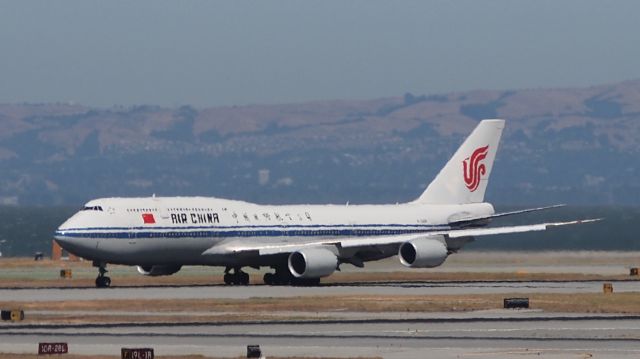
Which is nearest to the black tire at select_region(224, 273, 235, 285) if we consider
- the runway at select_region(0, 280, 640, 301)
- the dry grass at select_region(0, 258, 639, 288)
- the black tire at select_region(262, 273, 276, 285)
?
the dry grass at select_region(0, 258, 639, 288)

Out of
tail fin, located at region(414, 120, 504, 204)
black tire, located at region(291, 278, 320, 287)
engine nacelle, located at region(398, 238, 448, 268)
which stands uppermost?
tail fin, located at region(414, 120, 504, 204)

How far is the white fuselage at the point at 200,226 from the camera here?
81312 mm

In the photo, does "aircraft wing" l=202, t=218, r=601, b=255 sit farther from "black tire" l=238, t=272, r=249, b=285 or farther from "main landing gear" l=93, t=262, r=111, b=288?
"main landing gear" l=93, t=262, r=111, b=288

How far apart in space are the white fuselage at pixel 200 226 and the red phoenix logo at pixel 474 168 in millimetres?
3207

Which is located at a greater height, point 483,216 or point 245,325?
point 483,216

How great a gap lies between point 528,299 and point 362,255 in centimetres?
2045

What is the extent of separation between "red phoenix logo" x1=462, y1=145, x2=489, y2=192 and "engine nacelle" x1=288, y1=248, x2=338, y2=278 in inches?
517

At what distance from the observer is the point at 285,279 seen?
86.9m

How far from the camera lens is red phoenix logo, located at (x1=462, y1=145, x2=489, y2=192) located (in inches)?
3750

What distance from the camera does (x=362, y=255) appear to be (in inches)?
3445

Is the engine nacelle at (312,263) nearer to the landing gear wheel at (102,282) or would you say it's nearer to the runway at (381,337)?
the landing gear wheel at (102,282)

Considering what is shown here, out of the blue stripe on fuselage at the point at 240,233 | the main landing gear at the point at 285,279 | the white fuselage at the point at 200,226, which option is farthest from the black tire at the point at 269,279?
the blue stripe on fuselage at the point at 240,233

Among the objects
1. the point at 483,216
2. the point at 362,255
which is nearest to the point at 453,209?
the point at 483,216

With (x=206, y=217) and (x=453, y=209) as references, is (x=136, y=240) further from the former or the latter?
(x=453, y=209)
